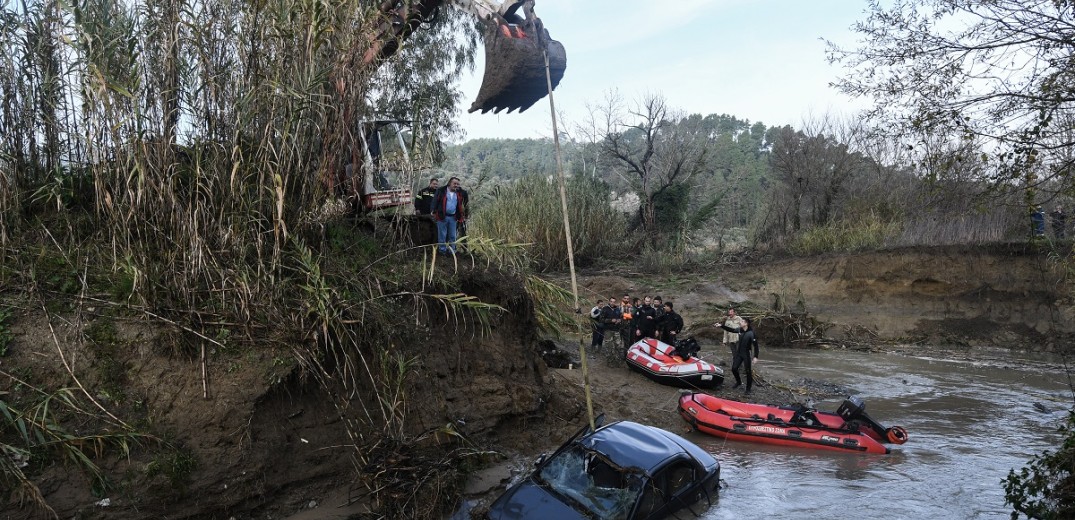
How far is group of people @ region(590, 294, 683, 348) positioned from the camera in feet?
50.8

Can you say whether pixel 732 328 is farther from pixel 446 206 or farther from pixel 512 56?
pixel 512 56

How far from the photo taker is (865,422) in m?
11.3

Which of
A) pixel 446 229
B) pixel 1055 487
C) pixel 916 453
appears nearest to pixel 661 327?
pixel 916 453

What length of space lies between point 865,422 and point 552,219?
49.2ft

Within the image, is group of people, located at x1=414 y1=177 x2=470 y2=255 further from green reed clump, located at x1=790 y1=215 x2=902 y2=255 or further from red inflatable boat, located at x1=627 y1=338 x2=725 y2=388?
green reed clump, located at x1=790 y1=215 x2=902 y2=255

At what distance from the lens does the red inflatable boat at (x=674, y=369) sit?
1402cm

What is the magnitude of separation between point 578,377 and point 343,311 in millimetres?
6331

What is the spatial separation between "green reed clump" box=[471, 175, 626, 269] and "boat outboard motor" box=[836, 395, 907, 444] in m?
13.3

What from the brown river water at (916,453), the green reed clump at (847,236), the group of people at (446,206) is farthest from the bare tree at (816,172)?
the group of people at (446,206)

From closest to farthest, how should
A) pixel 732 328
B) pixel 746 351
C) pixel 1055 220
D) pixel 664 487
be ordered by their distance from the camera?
pixel 664 487, pixel 746 351, pixel 732 328, pixel 1055 220

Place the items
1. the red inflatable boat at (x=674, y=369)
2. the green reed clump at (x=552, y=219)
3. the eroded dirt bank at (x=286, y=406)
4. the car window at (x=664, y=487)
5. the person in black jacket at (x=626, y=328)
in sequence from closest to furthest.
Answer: the eroded dirt bank at (x=286, y=406) < the car window at (x=664, y=487) < the red inflatable boat at (x=674, y=369) < the person in black jacket at (x=626, y=328) < the green reed clump at (x=552, y=219)

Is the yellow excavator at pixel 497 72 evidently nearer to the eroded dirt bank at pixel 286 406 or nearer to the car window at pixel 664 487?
the eroded dirt bank at pixel 286 406

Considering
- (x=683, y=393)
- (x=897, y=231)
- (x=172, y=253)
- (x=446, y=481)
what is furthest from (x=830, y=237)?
(x=172, y=253)

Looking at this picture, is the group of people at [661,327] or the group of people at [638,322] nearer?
the group of people at [661,327]
